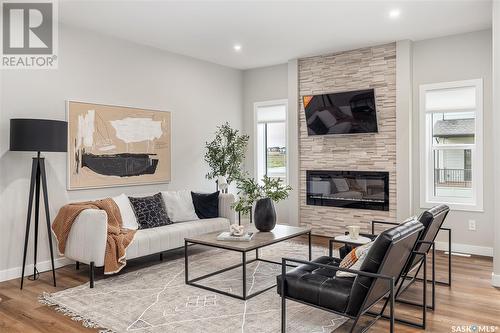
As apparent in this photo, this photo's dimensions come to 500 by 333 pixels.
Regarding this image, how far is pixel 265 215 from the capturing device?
440 centimetres

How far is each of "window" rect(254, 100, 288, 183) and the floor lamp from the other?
4.01 m

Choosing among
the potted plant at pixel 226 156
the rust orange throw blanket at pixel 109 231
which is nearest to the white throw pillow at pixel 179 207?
the rust orange throw blanket at pixel 109 231

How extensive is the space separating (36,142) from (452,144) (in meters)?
5.29

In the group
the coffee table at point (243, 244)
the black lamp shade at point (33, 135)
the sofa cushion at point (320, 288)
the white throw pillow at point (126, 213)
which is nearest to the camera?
the sofa cushion at point (320, 288)

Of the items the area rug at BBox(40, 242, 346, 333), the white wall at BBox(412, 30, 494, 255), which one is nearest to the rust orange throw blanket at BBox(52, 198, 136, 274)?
the area rug at BBox(40, 242, 346, 333)

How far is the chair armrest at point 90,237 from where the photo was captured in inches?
157

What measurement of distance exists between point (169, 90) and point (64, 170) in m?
2.13

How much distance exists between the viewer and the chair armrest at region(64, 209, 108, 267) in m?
3.98

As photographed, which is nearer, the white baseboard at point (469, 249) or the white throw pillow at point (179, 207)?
the white baseboard at point (469, 249)

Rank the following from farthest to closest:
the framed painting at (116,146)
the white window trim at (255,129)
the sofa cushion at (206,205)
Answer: the white window trim at (255,129), the sofa cushion at (206,205), the framed painting at (116,146)

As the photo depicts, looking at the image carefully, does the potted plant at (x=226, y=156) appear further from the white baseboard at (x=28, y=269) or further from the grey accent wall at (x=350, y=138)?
the white baseboard at (x=28, y=269)

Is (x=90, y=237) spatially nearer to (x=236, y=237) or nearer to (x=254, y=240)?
(x=236, y=237)

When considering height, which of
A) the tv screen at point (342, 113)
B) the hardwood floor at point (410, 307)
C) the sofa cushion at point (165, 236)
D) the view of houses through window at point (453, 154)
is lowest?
the hardwood floor at point (410, 307)

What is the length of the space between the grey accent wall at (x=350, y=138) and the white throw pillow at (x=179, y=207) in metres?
2.14
